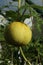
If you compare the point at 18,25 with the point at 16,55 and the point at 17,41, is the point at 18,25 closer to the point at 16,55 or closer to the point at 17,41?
the point at 17,41

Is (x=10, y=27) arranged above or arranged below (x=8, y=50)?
above

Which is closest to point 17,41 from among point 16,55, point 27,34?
point 27,34

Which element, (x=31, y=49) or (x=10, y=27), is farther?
(x=31, y=49)

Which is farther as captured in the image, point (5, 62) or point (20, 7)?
point (5, 62)

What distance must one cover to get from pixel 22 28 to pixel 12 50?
0.42 meters

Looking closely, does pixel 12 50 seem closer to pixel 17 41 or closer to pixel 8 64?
pixel 8 64

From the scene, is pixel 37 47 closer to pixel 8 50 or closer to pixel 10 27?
pixel 8 50

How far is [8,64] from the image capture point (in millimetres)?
1009

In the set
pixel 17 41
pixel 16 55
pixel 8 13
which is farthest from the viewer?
pixel 16 55

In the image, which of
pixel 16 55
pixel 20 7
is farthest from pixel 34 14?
pixel 16 55

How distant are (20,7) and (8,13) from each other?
0.11 m

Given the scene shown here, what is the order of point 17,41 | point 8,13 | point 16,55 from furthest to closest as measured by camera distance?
point 16,55
point 8,13
point 17,41

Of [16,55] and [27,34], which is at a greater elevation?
[27,34]

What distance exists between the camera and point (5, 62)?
3.28 feet
